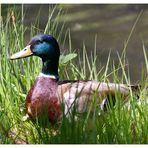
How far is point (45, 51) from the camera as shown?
4312 mm

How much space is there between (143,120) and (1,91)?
0.93 meters

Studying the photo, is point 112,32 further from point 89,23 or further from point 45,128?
point 45,128

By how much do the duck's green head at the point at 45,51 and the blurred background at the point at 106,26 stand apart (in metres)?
3.17

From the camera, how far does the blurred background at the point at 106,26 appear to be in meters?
7.98

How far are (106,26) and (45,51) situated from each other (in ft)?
16.3

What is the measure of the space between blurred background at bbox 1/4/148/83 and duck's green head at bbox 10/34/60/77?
10.4 feet

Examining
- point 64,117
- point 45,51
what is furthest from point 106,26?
point 64,117

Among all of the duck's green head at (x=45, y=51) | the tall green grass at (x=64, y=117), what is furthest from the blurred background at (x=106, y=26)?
the duck's green head at (x=45, y=51)

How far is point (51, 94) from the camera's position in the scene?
421 centimetres

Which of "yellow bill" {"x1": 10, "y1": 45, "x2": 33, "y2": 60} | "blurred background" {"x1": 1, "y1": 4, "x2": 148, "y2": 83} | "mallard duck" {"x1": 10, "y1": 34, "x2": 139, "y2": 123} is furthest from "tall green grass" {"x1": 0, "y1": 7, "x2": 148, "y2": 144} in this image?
"blurred background" {"x1": 1, "y1": 4, "x2": 148, "y2": 83}

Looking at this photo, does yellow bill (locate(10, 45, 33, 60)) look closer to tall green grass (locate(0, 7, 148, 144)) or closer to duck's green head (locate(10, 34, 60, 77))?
duck's green head (locate(10, 34, 60, 77))

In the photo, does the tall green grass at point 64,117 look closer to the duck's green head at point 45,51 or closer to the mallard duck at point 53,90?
the mallard duck at point 53,90

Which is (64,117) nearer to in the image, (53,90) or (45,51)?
(53,90)

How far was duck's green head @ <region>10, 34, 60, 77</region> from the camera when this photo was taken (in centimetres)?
429
